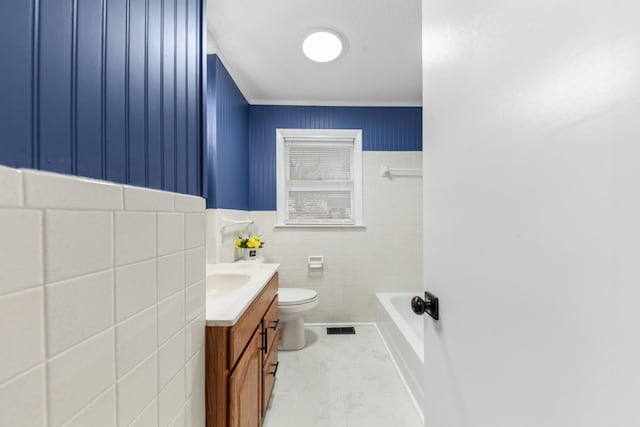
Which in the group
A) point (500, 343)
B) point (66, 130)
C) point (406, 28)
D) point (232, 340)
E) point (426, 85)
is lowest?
point (232, 340)

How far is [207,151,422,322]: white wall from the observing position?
2775 mm

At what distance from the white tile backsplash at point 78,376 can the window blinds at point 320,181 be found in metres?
2.40

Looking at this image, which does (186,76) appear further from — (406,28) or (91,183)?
(406,28)

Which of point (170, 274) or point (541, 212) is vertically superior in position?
point (541, 212)

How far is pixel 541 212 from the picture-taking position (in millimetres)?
431

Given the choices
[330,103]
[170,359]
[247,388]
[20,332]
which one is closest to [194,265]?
[170,359]

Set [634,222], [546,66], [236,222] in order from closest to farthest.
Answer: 1. [634,222]
2. [546,66]
3. [236,222]

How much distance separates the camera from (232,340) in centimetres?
94

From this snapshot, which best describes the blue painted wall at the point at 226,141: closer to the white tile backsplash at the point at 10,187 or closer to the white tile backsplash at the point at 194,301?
the white tile backsplash at the point at 194,301

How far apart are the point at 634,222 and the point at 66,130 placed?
32.6 inches

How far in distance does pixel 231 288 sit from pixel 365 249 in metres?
1.57

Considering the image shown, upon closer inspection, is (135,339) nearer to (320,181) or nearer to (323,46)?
(323,46)

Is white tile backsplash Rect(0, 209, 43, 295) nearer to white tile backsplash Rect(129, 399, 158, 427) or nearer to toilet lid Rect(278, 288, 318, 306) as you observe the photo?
white tile backsplash Rect(129, 399, 158, 427)

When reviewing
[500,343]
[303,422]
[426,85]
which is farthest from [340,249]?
[500,343]
